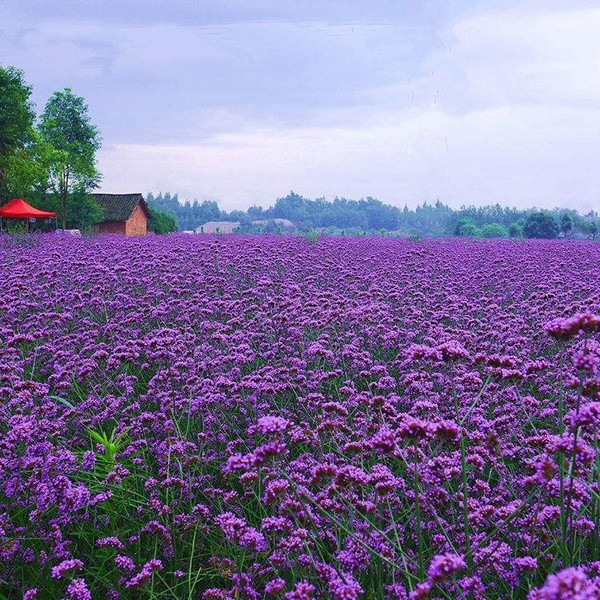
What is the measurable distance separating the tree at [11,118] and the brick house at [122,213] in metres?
17.4

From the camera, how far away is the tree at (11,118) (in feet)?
126

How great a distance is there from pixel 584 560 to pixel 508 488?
1.91ft

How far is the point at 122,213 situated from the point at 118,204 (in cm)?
197

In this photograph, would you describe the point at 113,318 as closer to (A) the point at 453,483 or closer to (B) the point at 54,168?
(A) the point at 453,483

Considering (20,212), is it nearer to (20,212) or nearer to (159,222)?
(20,212)

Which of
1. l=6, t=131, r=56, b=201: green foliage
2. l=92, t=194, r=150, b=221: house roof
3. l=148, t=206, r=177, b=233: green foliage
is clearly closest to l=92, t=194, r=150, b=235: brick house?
l=92, t=194, r=150, b=221: house roof

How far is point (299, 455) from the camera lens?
3.73m

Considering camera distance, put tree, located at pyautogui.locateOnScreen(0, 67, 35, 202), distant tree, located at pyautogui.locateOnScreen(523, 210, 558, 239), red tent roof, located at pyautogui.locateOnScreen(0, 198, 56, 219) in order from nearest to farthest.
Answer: red tent roof, located at pyautogui.locateOnScreen(0, 198, 56, 219)
tree, located at pyautogui.locateOnScreen(0, 67, 35, 202)
distant tree, located at pyautogui.locateOnScreen(523, 210, 558, 239)

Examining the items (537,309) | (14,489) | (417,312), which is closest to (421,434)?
(14,489)

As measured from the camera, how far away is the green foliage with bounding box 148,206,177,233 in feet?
232

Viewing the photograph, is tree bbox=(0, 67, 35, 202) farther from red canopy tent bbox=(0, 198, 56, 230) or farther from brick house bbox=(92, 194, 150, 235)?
brick house bbox=(92, 194, 150, 235)

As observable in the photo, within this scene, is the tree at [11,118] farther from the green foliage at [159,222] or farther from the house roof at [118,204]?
the green foliage at [159,222]

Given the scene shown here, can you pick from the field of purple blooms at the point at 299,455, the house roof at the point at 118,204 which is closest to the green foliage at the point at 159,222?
the house roof at the point at 118,204

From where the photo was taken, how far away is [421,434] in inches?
76.5
